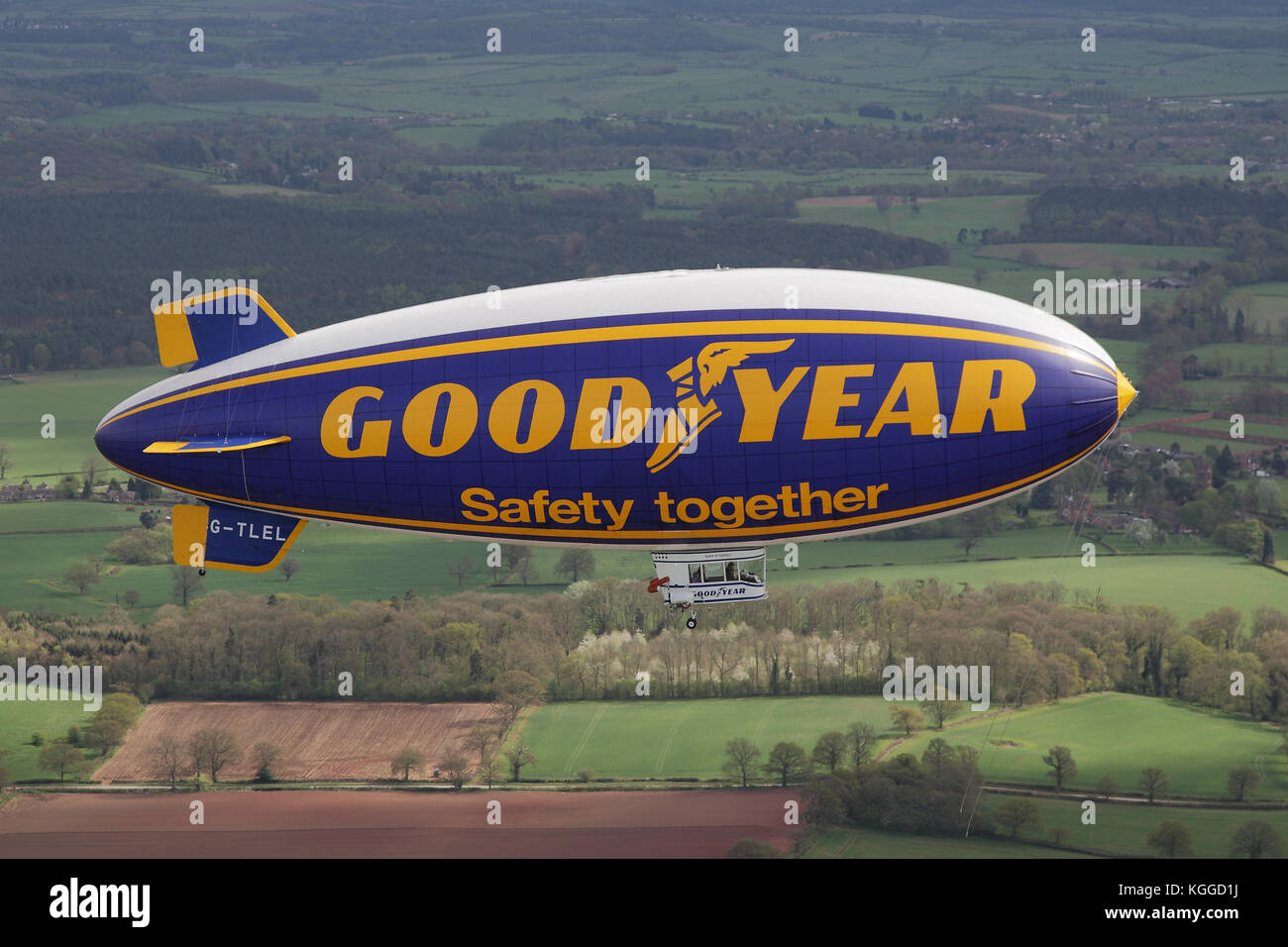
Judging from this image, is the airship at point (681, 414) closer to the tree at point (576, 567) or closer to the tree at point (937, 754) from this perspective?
the tree at point (937, 754)

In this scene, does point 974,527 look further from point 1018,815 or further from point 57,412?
point 57,412

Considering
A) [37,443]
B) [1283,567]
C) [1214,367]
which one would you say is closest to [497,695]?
[1283,567]

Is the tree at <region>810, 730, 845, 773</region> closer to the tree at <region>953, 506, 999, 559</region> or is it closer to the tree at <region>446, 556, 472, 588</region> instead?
the tree at <region>446, 556, 472, 588</region>

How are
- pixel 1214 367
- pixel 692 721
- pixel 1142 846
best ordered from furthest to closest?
pixel 1214 367 → pixel 692 721 → pixel 1142 846

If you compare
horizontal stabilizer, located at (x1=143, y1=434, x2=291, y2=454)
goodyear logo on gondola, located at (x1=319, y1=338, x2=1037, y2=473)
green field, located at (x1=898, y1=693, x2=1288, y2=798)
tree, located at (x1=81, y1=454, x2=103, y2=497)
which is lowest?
green field, located at (x1=898, y1=693, x2=1288, y2=798)

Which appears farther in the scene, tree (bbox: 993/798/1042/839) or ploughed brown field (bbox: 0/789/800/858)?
tree (bbox: 993/798/1042/839)

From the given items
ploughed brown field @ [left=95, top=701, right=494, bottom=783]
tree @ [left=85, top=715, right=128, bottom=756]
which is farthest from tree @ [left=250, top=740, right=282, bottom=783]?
tree @ [left=85, top=715, right=128, bottom=756]

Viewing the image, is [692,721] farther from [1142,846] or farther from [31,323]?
[31,323]
